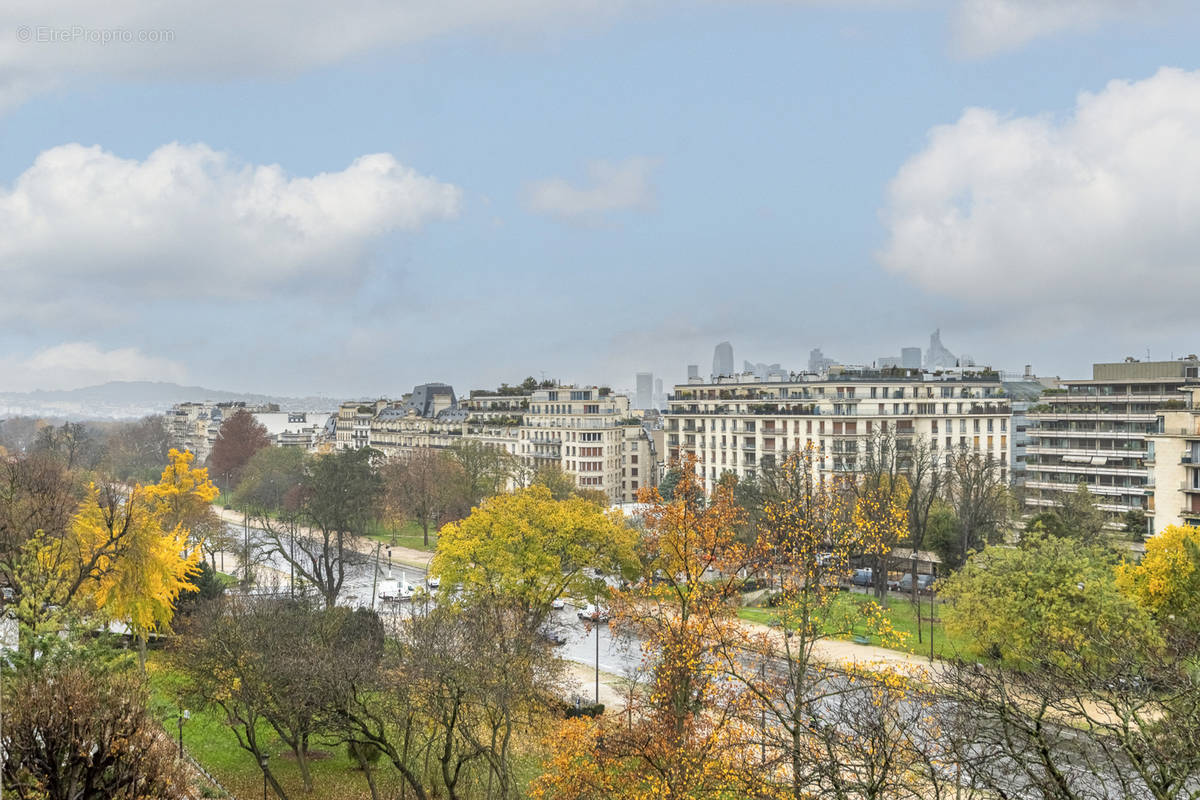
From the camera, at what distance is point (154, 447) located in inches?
5827

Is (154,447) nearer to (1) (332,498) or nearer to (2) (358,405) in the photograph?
(2) (358,405)

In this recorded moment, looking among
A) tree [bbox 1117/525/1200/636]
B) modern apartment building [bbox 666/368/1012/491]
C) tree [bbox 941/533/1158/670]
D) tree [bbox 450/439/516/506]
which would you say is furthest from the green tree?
tree [bbox 1117/525/1200/636]

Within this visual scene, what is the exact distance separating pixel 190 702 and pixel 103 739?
15.9m

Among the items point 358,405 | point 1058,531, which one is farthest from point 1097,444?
point 358,405

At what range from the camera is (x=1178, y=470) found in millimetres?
51938

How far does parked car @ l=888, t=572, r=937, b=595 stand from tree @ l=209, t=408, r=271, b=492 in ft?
264

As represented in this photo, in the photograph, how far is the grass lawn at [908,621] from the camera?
44.0 m

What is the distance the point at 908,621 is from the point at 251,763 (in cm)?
3236

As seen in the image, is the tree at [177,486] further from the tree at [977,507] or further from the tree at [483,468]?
the tree at [977,507]

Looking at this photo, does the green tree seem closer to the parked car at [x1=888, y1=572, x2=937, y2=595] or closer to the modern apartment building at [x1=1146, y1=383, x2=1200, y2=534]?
the parked car at [x1=888, y1=572, x2=937, y2=595]

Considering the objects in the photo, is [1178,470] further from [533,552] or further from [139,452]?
[139,452]

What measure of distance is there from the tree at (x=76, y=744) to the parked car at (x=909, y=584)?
48319 millimetres

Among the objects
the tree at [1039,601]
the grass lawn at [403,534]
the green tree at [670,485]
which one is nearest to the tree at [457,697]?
the green tree at [670,485]

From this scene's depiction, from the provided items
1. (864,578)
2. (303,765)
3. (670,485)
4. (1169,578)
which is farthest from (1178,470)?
(303,765)
